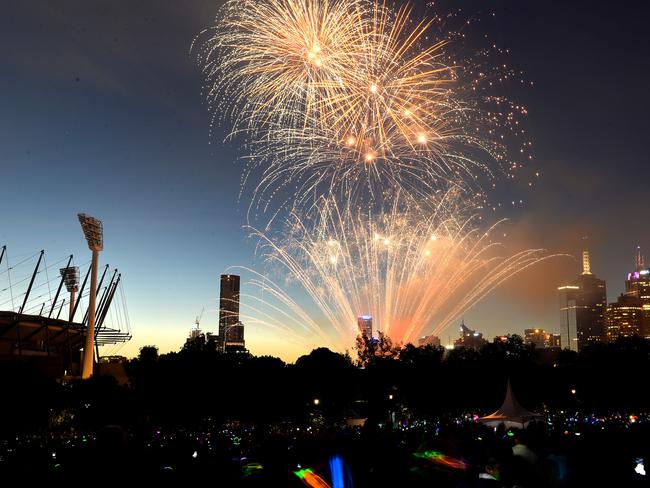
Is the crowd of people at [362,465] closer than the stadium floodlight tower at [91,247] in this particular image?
Yes

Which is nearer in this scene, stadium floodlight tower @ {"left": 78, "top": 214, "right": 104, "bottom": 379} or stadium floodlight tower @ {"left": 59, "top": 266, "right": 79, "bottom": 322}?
stadium floodlight tower @ {"left": 78, "top": 214, "right": 104, "bottom": 379}

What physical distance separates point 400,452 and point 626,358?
239 ft

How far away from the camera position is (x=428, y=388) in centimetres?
7269

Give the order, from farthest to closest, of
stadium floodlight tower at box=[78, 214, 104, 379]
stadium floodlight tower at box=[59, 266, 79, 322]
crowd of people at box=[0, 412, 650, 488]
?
stadium floodlight tower at box=[59, 266, 79, 322], stadium floodlight tower at box=[78, 214, 104, 379], crowd of people at box=[0, 412, 650, 488]

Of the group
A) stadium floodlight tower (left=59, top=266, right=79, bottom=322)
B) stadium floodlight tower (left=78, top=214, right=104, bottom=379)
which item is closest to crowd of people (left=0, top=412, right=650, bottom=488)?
stadium floodlight tower (left=78, top=214, right=104, bottom=379)

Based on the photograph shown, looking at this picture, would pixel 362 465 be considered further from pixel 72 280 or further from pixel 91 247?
pixel 72 280

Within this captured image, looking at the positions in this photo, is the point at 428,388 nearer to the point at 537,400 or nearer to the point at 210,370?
the point at 537,400

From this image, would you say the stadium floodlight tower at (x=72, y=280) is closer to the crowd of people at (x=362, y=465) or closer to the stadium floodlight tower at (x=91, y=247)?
the stadium floodlight tower at (x=91, y=247)

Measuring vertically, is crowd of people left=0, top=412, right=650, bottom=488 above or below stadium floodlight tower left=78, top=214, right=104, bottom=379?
below

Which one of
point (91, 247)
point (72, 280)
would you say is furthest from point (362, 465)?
point (72, 280)

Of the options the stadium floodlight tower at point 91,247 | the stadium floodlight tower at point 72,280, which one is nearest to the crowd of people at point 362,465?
the stadium floodlight tower at point 91,247

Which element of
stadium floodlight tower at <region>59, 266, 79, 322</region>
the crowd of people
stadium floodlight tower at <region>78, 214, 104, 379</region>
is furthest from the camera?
stadium floodlight tower at <region>59, 266, 79, 322</region>

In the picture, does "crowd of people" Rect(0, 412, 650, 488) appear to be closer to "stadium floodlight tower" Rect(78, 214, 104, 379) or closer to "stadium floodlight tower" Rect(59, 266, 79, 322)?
"stadium floodlight tower" Rect(78, 214, 104, 379)

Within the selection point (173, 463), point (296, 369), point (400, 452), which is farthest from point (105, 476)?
point (296, 369)
